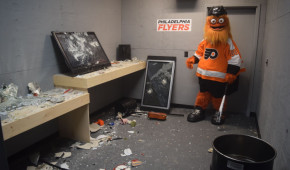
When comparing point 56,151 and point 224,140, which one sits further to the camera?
point 56,151

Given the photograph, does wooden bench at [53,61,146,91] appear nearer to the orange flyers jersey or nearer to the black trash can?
the orange flyers jersey

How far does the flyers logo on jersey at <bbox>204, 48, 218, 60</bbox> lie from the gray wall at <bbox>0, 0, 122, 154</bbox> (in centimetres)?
165

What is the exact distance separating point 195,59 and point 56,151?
225 centimetres

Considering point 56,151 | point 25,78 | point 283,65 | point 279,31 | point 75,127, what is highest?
point 279,31

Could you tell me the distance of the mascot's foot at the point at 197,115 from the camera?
133 inches

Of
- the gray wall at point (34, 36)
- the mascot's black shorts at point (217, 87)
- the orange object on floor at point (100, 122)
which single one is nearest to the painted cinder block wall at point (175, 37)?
the mascot's black shorts at point (217, 87)

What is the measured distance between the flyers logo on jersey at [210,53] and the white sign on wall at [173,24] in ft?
2.02

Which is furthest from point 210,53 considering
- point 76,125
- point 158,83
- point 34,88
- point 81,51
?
point 34,88

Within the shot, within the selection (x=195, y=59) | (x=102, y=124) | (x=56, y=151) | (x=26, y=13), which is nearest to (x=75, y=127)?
(x=56, y=151)

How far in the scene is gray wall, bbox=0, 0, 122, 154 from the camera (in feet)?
7.06

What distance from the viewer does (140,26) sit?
13.1 ft

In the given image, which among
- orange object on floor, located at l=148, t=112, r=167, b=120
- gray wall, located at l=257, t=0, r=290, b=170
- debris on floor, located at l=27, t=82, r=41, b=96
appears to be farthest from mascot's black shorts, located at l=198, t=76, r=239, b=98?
debris on floor, located at l=27, t=82, r=41, b=96

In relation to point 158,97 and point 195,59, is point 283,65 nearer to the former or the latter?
point 195,59

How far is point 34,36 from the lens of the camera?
241 centimetres
